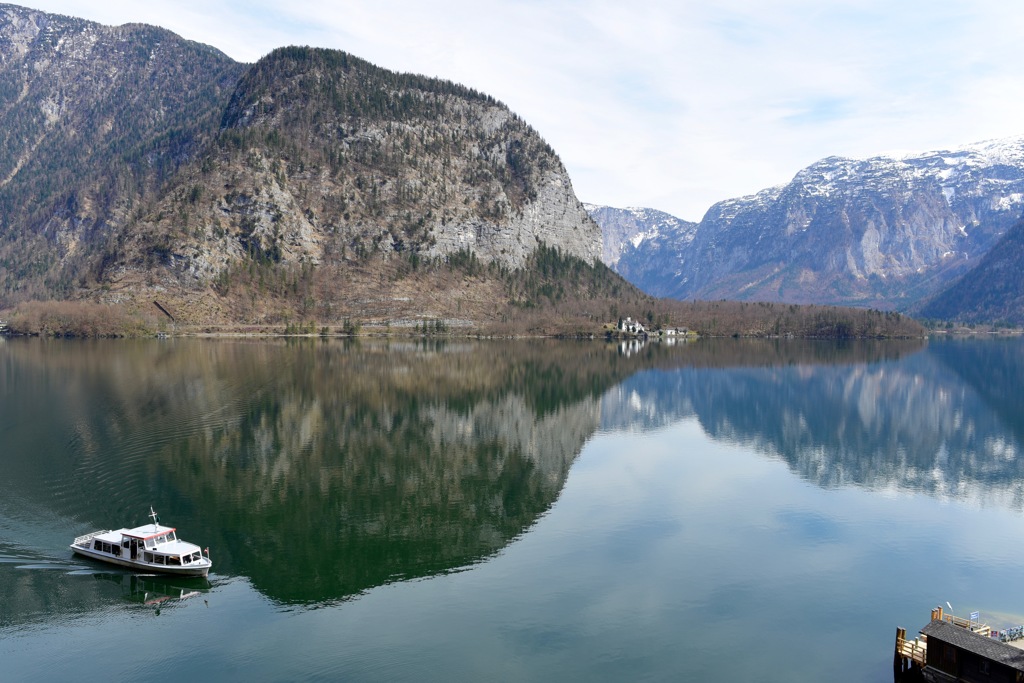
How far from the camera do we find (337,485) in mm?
52500

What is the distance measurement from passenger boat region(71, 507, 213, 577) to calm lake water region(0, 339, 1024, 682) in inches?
31.7

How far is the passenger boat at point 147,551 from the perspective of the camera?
117 feet

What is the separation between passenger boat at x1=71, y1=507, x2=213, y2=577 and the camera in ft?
117

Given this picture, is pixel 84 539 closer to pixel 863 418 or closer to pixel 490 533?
pixel 490 533

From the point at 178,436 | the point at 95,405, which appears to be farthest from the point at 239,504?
the point at 95,405

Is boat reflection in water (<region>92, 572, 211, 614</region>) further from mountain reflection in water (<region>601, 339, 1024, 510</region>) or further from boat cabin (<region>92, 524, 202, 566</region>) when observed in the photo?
mountain reflection in water (<region>601, 339, 1024, 510</region>)

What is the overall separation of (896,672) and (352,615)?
72.3 feet

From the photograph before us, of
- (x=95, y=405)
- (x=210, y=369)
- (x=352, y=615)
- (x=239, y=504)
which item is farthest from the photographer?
(x=210, y=369)

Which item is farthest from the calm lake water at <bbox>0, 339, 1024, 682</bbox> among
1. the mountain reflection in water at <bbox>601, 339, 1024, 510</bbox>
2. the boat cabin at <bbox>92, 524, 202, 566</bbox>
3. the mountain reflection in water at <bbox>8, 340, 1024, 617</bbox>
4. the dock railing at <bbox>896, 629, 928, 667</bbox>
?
the dock railing at <bbox>896, 629, 928, 667</bbox>

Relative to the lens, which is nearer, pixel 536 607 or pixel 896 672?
pixel 896 672

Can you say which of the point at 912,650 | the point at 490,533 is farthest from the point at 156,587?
the point at 912,650

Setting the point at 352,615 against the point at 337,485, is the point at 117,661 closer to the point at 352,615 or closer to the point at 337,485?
the point at 352,615

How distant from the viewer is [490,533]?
44.5 metres

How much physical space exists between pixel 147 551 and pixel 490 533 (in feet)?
60.8
